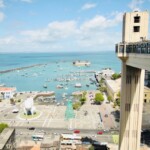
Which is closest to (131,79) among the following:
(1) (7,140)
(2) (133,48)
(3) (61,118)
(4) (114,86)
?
(2) (133,48)

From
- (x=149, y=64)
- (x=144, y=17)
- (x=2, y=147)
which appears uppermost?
(x=144, y=17)

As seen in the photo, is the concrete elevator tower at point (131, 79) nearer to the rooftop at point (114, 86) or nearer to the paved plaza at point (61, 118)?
the paved plaza at point (61, 118)

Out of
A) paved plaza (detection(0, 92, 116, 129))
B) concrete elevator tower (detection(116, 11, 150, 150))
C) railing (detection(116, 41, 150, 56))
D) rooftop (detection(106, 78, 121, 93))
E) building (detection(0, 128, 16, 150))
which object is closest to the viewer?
railing (detection(116, 41, 150, 56))

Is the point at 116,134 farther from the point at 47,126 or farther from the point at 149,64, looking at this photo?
the point at 149,64

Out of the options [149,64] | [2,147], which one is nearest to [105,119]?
[2,147]

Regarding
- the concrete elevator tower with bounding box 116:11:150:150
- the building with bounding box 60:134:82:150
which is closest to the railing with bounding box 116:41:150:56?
the concrete elevator tower with bounding box 116:11:150:150

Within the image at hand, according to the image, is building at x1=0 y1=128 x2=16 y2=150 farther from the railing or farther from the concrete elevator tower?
the railing

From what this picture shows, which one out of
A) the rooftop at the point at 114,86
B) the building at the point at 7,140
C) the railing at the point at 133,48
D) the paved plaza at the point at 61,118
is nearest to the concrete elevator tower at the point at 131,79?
the railing at the point at 133,48

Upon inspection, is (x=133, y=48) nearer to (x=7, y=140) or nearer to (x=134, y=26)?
(x=134, y=26)
